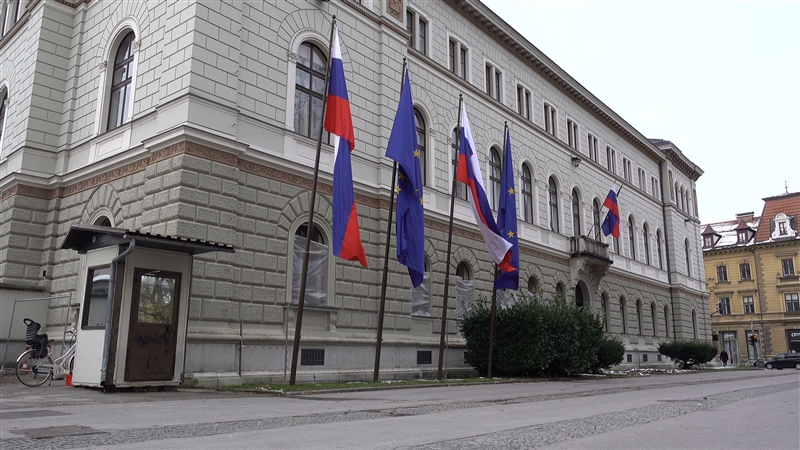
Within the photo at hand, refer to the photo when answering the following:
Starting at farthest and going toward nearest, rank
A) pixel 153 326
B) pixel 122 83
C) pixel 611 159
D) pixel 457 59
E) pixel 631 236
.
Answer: pixel 631 236 < pixel 611 159 < pixel 457 59 < pixel 122 83 < pixel 153 326

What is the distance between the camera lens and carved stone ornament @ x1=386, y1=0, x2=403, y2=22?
23781mm

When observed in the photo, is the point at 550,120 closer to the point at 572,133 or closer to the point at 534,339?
the point at 572,133

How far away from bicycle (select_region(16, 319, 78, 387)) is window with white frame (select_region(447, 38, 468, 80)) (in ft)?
61.9

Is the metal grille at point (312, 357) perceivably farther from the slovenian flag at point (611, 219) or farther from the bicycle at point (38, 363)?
the slovenian flag at point (611, 219)

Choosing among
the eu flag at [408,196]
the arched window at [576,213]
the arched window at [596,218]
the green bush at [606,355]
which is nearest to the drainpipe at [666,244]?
the arched window at [596,218]

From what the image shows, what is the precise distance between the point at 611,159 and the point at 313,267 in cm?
2960

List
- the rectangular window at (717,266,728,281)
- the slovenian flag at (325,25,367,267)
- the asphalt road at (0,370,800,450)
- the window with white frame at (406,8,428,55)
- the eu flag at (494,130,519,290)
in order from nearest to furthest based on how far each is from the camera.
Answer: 1. the asphalt road at (0,370,800,450)
2. the slovenian flag at (325,25,367,267)
3. the eu flag at (494,130,519,290)
4. the window with white frame at (406,8,428,55)
5. the rectangular window at (717,266,728,281)

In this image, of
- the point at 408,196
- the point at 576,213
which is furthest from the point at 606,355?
the point at 408,196

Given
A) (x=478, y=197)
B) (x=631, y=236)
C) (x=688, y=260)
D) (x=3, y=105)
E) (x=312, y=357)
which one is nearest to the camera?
(x=312, y=357)

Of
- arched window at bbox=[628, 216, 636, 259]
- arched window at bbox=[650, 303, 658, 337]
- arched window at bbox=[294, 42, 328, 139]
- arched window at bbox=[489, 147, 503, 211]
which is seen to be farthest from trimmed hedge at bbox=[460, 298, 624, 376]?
arched window at bbox=[650, 303, 658, 337]

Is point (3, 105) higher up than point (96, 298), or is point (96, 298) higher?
point (3, 105)

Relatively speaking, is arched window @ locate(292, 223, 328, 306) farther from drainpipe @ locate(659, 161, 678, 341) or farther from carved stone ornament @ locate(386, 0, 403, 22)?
drainpipe @ locate(659, 161, 678, 341)

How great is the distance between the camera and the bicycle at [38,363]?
1409 cm

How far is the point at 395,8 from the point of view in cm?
2417
